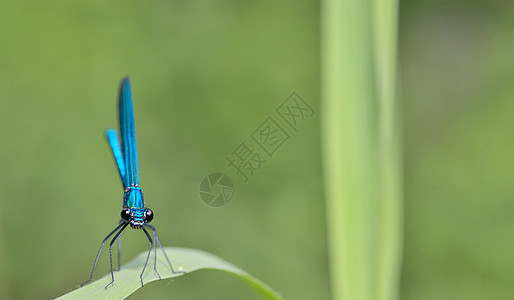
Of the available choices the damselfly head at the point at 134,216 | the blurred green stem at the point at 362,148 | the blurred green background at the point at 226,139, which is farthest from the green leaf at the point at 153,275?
the blurred green background at the point at 226,139

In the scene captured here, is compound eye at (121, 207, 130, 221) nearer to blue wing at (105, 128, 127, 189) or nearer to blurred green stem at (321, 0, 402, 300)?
blue wing at (105, 128, 127, 189)

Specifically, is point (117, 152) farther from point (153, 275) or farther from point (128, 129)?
point (153, 275)

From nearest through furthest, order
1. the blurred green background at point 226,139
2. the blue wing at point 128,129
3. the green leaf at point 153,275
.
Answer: the green leaf at point 153,275
the blue wing at point 128,129
the blurred green background at point 226,139

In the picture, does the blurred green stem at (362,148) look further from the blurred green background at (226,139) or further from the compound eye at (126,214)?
the blurred green background at (226,139)

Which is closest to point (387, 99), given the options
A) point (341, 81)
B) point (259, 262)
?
point (341, 81)

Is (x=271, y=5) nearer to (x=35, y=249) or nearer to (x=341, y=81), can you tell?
(x=35, y=249)

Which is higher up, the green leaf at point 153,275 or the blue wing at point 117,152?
the blue wing at point 117,152
